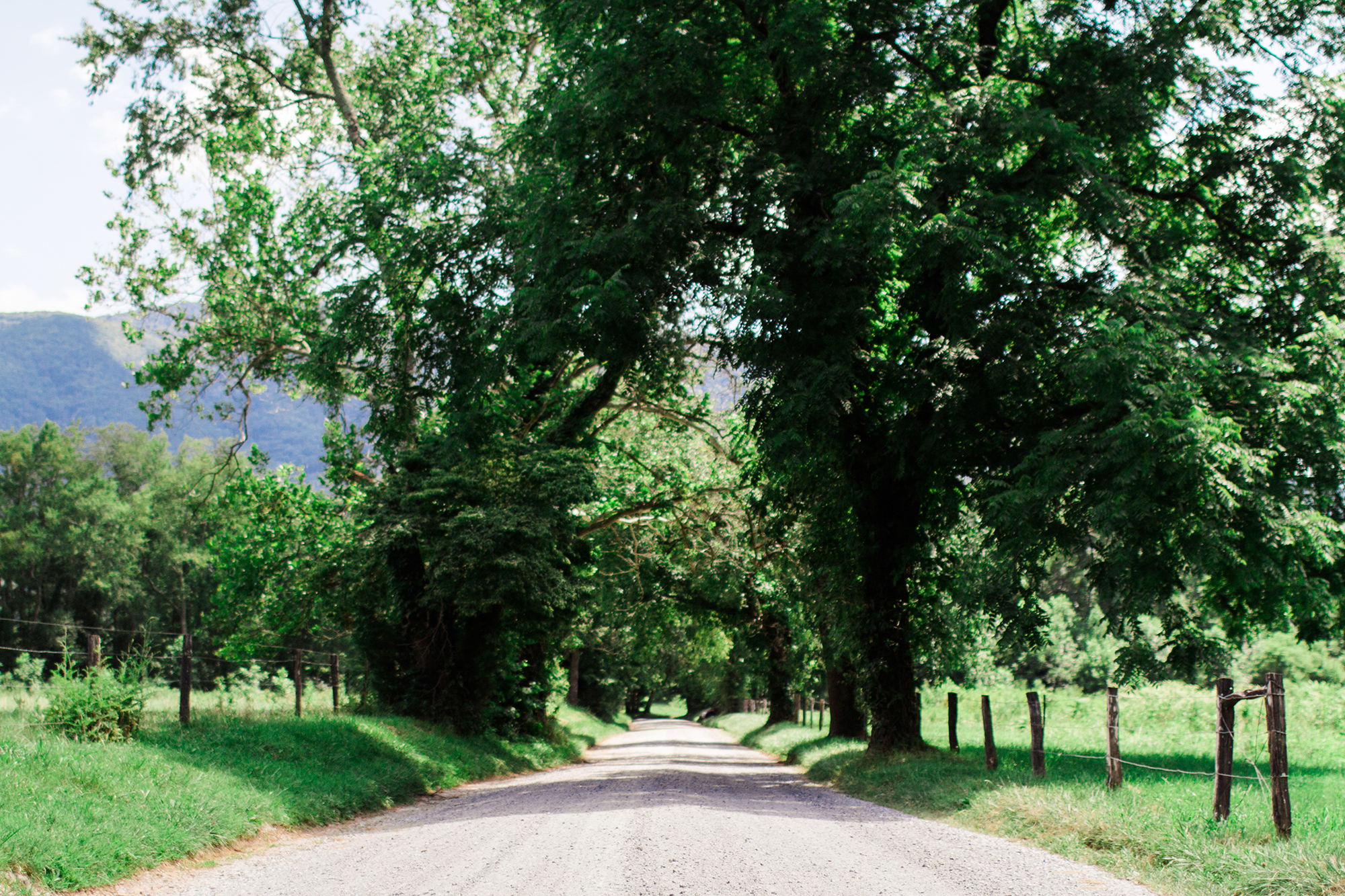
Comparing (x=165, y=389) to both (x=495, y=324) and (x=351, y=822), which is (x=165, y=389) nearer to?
(x=495, y=324)

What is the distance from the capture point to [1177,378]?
10.6 m

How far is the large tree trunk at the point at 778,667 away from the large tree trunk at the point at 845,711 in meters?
4.41

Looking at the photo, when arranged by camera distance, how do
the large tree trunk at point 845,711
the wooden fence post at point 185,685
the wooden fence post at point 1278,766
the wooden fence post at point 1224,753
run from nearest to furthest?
the wooden fence post at point 1278,766
the wooden fence post at point 1224,753
the wooden fence post at point 185,685
the large tree trunk at point 845,711

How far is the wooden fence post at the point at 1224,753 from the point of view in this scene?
24.5 feet

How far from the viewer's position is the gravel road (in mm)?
6398

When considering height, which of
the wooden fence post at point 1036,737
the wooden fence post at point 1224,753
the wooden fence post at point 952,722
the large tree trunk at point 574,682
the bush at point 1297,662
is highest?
the wooden fence post at point 1224,753

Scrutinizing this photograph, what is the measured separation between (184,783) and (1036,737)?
9.85 m

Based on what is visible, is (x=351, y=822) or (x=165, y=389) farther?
(x=165, y=389)

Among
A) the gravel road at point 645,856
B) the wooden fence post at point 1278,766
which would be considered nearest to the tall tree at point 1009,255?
the wooden fence post at point 1278,766

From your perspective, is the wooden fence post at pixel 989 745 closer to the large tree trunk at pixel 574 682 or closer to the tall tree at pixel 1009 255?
the tall tree at pixel 1009 255

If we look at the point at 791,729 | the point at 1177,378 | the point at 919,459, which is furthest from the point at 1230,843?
the point at 791,729

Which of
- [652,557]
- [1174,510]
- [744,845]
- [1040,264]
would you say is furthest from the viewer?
[652,557]

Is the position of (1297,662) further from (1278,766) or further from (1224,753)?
(1278,766)

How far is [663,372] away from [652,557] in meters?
10.2
